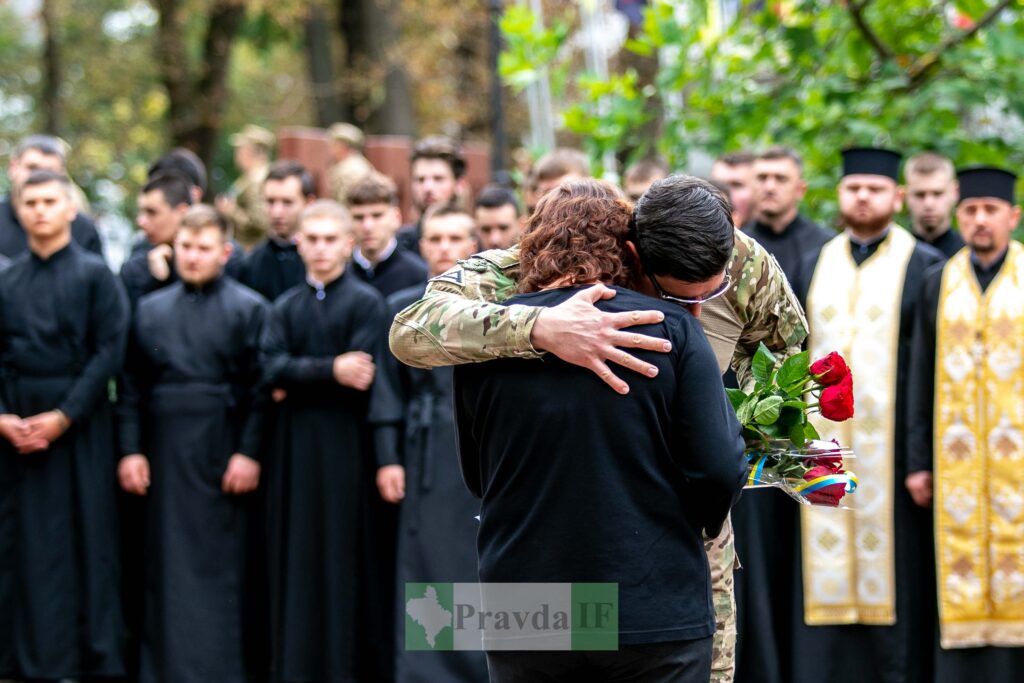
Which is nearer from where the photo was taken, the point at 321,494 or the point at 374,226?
the point at 321,494

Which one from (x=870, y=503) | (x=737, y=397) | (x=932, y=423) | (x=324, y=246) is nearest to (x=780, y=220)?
(x=932, y=423)

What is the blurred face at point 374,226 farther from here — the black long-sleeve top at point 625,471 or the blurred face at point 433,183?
the black long-sleeve top at point 625,471

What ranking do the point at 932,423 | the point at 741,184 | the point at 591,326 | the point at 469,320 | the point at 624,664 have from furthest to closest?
the point at 741,184
the point at 932,423
the point at 469,320
the point at 624,664
the point at 591,326

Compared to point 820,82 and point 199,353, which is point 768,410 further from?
point 820,82

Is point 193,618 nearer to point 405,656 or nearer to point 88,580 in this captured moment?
point 88,580

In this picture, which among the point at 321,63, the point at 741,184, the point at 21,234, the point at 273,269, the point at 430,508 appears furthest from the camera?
the point at 321,63

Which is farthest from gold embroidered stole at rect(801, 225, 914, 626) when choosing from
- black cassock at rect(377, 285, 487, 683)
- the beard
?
black cassock at rect(377, 285, 487, 683)

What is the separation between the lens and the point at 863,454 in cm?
707

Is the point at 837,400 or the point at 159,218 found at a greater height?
the point at 159,218

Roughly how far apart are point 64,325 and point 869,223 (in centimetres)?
420

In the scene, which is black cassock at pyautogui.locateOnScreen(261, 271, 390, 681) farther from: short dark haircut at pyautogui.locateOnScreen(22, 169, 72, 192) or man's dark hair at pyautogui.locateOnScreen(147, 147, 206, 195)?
man's dark hair at pyautogui.locateOnScreen(147, 147, 206, 195)

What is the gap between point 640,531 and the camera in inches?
138

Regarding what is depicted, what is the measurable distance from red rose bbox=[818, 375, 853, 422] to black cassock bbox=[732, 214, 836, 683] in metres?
2.90

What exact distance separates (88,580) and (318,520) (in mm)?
1249
